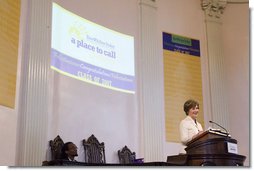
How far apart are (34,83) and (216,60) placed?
173 inches

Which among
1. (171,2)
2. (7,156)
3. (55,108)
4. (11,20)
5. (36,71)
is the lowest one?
(7,156)

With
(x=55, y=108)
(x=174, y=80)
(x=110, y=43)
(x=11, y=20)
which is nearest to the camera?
(x=11, y=20)

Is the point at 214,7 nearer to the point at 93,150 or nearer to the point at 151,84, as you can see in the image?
the point at 151,84

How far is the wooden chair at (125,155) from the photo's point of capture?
6.63 m

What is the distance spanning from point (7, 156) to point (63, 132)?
1026 mm

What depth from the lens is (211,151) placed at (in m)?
4.38

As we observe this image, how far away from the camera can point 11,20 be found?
5.46m

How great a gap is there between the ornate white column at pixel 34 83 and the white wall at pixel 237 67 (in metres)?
4.27

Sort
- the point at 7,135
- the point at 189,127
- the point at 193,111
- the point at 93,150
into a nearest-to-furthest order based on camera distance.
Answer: the point at 189,127 → the point at 193,111 → the point at 7,135 → the point at 93,150

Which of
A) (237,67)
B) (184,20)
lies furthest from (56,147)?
(237,67)

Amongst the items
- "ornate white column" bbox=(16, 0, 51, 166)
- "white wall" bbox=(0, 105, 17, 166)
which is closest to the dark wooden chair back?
"ornate white column" bbox=(16, 0, 51, 166)

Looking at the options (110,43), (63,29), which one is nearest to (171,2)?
(110,43)

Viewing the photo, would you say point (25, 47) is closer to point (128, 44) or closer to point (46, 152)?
point (46, 152)

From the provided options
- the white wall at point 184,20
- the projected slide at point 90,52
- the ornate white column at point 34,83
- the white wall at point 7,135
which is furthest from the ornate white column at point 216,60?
the white wall at point 7,135
